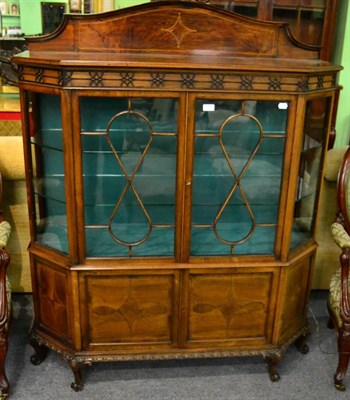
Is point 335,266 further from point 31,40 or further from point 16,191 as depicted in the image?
point 31,40

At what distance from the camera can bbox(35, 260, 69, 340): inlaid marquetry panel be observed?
1615 millimetres

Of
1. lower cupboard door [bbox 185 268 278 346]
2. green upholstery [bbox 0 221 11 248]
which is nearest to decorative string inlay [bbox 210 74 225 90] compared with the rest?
lower cupboard door [bbox 185 268 278 346]

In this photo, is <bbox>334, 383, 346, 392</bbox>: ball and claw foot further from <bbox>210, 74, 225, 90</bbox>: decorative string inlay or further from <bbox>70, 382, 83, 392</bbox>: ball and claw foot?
<bbox>210, 74, 225, 90</bbox>: decorative string inlay

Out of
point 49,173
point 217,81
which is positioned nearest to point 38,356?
point 49,173

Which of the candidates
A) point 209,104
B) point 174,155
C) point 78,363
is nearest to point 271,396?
point 78,363

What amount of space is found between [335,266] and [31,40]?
156cm

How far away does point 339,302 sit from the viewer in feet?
5.51

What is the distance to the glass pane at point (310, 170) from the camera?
5.17 feet

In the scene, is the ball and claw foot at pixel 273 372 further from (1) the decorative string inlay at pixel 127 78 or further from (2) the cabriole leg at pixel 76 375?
(1) the decorative string inlay at pixel 127 78

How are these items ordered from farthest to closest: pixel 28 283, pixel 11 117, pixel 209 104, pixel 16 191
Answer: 1. pixel 11 117
2. pixel 28 283
3. pixel 16 191
4. pixel 209 104

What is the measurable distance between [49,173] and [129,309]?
1.76ft

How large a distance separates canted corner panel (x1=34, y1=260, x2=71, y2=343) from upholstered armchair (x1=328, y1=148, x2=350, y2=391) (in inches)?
37.2

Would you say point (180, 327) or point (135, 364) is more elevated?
point (180, 327)

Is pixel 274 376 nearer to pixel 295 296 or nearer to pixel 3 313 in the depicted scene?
pixel 295 296
